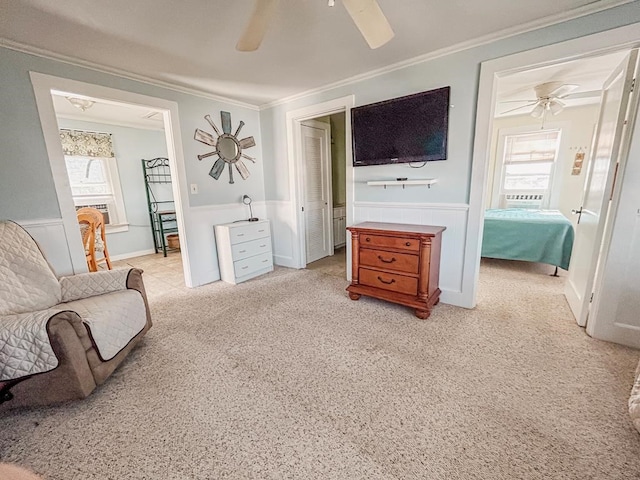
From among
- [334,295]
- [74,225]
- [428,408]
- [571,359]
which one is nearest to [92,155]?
[74,225]

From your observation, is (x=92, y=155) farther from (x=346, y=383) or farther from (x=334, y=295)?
(x=346, y=383)

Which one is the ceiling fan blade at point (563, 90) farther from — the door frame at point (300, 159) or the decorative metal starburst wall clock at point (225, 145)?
the decorative metal starburst wall clock at point (225, 145)

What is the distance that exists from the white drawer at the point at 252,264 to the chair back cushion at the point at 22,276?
167 centimetres

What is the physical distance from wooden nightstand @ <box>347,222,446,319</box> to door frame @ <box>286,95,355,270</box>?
1.74 ft

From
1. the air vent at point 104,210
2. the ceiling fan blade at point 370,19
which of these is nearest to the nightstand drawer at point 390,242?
the ceiling fan blade at point 370,19

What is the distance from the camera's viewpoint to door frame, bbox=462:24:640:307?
5.66 ft

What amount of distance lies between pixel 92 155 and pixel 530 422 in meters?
5.95

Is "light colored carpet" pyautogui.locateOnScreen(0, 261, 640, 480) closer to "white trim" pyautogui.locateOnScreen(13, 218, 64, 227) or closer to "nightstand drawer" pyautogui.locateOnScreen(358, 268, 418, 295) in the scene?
"nightstand drawer" pyautogui.locateOnScreen(358, 268, 418, 295)

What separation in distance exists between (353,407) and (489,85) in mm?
2536

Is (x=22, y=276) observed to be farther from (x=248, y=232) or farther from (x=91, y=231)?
(x=248, y=232)

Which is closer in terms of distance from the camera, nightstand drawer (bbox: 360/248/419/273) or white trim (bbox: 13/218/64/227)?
white trim (bbox: 13/218/64/227)

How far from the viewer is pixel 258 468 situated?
114 centimetres

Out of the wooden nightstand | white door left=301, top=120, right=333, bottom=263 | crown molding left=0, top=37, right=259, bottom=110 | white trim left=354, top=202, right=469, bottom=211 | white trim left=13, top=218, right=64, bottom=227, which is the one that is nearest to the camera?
crown molding left=0, top=37, right=259, bottom=110

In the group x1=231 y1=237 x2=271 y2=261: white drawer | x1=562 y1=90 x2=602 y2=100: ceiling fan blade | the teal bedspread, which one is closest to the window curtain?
x1=231 y1=237 x2=271 y2=261: white drawer
